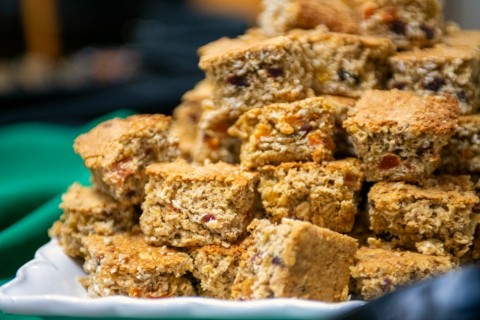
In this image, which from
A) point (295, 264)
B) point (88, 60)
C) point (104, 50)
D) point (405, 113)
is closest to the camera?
point (295, 264)

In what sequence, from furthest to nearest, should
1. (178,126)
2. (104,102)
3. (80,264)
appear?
(104,102), (178,126), (80,264)

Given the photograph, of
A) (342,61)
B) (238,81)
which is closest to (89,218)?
(238,81)

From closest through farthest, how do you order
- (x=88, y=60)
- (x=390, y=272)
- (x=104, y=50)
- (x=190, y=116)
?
(x=390, y=272) → (x=190, y=116) → (x=88, y=60) → (x=104, y=50)

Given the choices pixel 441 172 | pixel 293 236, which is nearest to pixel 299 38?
pixel 441 172

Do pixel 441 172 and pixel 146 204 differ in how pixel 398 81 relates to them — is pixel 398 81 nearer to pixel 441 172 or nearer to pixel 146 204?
pixel 441 172

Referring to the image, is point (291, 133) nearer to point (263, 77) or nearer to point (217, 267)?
point (263, 77)

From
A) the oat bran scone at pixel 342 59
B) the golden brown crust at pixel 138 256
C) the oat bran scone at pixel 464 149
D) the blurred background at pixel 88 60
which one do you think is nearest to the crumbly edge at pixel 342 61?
the oat bran scone at pixel 342 59

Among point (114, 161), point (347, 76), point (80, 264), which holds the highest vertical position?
point (347, 76)

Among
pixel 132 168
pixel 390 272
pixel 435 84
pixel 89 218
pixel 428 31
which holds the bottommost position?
pixel 390 272
